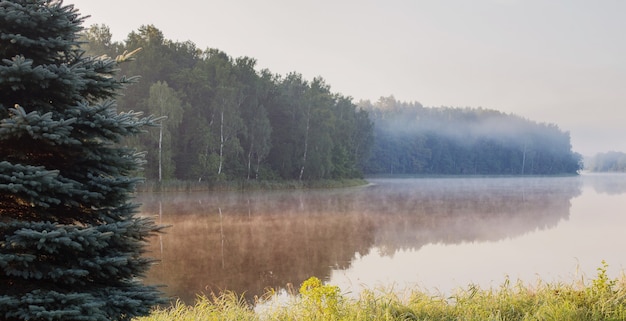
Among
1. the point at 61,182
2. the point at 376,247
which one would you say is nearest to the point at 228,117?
the point at 376,247

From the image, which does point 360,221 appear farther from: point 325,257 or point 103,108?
point 103,108

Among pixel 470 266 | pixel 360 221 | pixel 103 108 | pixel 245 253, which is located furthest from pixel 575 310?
pixel 360 221

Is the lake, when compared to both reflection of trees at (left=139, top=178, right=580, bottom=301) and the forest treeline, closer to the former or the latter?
reflection of trees at (left=139, top=178, right=580, bottom=301)

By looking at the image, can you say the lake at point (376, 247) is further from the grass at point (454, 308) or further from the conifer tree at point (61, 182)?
the conifer tree at point (61, 182)

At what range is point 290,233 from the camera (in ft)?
56.5

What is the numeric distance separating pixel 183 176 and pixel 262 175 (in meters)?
7.20

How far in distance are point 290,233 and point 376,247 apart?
3.52 m

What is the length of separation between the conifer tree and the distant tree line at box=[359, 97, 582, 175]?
82243 millimetres

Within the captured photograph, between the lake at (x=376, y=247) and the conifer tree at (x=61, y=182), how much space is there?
419cm

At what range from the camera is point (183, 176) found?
1554 inches

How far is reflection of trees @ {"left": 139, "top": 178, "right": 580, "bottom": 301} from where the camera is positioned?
11.2m

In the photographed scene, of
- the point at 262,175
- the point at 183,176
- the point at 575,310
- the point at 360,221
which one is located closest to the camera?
the point at 575,310

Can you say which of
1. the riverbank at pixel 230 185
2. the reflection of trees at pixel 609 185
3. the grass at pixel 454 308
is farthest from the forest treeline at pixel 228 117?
the grass at pixel 454 308

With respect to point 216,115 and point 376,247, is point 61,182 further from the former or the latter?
point 216,115
